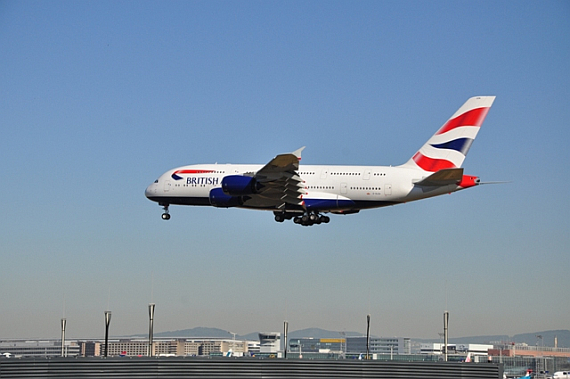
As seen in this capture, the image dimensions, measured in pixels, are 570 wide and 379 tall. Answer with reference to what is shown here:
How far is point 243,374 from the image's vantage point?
55.9m

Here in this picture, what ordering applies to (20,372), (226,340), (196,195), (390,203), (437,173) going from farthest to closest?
1. (226,340)
2. (196,195)
3. (390,203)
4. (437,173)
5. (20,372)


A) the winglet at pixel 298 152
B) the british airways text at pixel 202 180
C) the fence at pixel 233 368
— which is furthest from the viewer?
the british airways text at pixel 202 180

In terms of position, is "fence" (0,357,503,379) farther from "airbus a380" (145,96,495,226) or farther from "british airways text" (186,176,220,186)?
"british airways text" (186,176,220,186)

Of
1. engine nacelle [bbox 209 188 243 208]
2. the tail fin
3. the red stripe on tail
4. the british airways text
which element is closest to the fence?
engine nacelle [bbox 209 188 243 208]

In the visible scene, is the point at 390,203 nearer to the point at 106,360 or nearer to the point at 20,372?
the point at 106,360

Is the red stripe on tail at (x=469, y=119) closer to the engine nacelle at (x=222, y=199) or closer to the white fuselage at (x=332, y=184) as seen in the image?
the white fuselage at (x=332, y=184)

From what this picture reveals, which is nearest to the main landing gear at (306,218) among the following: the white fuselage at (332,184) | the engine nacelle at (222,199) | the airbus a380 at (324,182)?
the airbus a380 at (324,182)

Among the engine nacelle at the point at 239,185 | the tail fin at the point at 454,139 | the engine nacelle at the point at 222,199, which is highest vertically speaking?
the tail fin at the point at 454,139

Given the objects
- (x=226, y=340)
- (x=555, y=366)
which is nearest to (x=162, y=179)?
(x=226, y=340)

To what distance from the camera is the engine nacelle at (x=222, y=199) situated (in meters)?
73.8

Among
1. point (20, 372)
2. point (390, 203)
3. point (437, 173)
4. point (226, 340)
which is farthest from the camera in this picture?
point (226, 340)

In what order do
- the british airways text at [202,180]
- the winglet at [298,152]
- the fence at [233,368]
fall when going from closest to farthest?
the fence at [233,368], the winglet at [298,152], the british airways text at [202,180]

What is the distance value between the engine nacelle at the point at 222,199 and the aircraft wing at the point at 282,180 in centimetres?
260

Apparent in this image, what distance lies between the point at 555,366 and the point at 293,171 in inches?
3874
